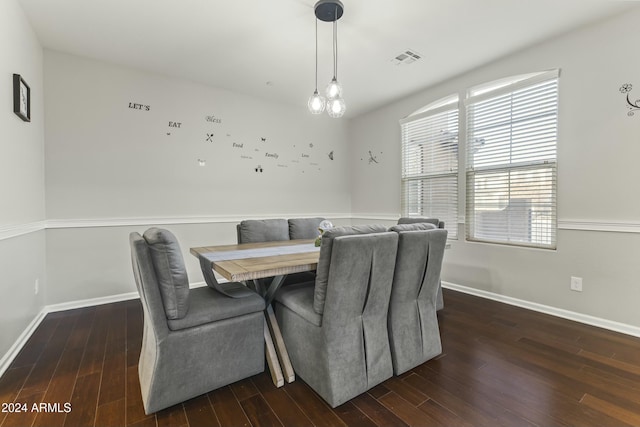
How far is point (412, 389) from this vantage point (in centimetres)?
177

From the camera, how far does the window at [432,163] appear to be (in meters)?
3.80

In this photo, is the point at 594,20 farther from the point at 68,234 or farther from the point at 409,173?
the point at 68,234

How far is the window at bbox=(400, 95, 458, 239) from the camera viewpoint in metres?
3.80

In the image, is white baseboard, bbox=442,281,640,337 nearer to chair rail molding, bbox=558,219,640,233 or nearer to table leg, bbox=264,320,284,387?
chair rail molding, bbox=558,219,640,233

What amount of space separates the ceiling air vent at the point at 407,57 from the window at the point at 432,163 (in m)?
0.91

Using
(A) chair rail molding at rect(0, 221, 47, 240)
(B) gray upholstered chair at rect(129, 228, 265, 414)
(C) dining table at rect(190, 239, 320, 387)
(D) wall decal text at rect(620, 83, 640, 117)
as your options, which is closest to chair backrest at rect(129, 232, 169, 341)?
(B) gray upholstered chair at rect(129, 228, 265, 414)

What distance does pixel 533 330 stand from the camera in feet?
8.43

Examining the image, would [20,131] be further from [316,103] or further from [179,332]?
[316,103]

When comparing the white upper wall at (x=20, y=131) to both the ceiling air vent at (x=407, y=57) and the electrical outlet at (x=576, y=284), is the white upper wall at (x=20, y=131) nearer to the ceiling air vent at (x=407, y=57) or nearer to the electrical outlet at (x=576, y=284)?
the ceiling air vent at (x=407, y=57)

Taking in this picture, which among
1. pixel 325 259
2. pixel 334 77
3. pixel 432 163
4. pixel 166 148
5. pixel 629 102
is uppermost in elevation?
pixel 334 77

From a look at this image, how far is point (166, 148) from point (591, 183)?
4.49 meters

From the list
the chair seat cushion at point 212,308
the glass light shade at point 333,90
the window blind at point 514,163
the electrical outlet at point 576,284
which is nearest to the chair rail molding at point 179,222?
the window blind at point 514,163

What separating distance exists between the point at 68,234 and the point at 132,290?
0.89 m

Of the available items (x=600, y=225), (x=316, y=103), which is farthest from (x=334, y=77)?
(x=600, y=225)
